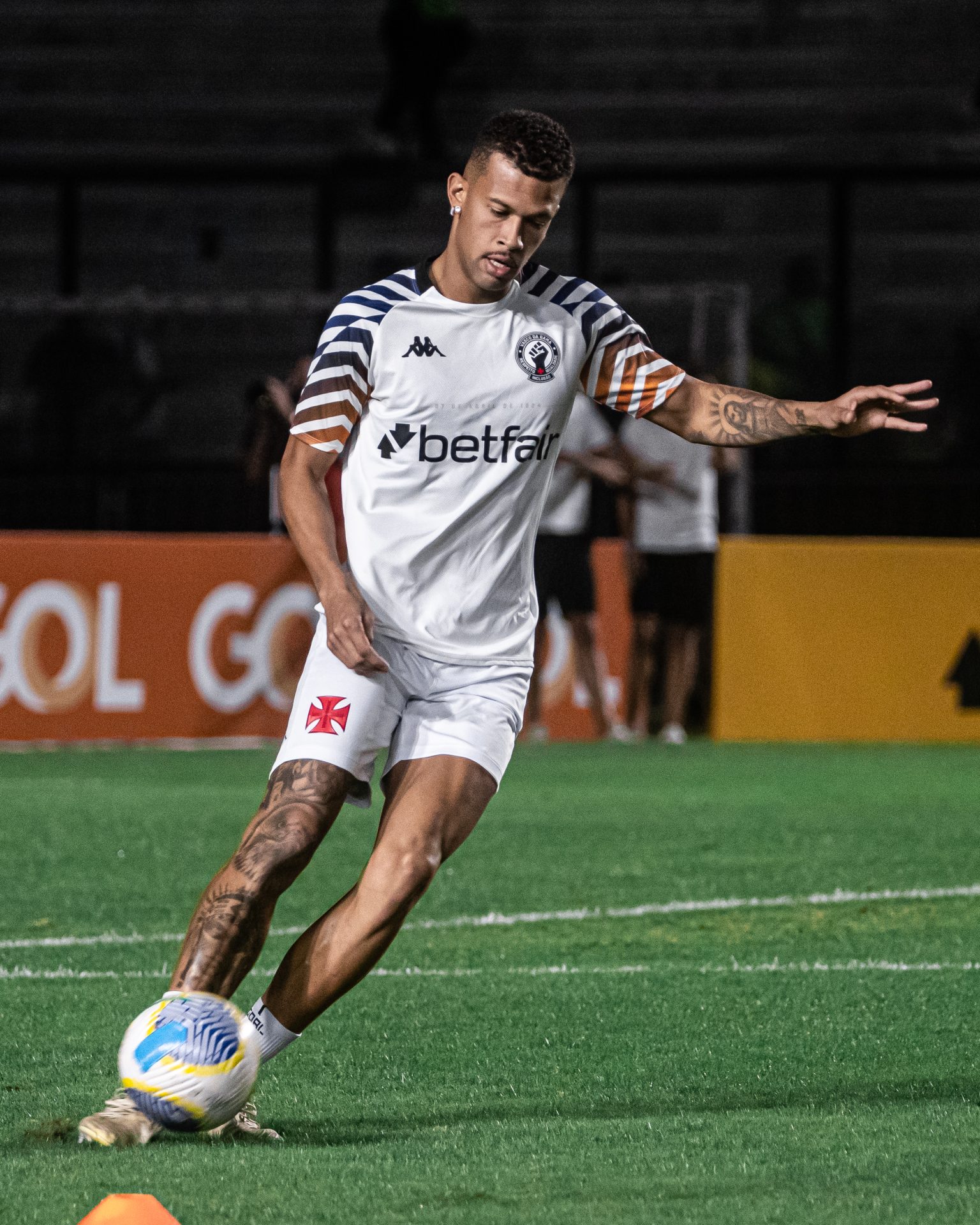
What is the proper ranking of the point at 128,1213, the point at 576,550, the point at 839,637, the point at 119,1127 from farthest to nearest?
1. the point at 839,637
2. the point at 576,550
3. the point at 119,1127
4. the point at 128,1213

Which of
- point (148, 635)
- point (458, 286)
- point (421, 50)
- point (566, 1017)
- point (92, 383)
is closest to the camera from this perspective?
point (458, 286)

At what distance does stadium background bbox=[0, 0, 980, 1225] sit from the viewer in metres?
4.66

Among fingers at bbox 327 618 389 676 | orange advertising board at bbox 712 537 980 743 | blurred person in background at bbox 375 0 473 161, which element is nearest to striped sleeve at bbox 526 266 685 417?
fingers at bbox 327 618 389 676

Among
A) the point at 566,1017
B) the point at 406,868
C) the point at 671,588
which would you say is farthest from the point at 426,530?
the point at 671,588

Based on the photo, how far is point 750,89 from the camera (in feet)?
69.3

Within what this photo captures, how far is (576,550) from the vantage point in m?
12.9

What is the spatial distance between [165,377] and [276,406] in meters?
4.87

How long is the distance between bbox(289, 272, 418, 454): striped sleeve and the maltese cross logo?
1.81ft

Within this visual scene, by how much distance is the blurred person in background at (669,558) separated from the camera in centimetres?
1328

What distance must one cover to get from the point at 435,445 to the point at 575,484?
8211 millimetres

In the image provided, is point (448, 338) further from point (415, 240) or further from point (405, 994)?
point (415, 240)

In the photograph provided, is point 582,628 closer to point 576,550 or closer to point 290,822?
point 576,550

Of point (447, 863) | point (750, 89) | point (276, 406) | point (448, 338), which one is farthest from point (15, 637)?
point (750, 89)

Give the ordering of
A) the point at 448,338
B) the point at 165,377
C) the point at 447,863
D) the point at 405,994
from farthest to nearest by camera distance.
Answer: the point at 165,377 → the point at 447,863 → the point at 405,994 → the point at 448,338
